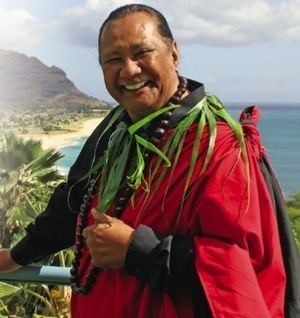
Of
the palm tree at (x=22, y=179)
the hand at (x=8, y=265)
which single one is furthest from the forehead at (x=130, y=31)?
the palm tree at (x=22, y=179)

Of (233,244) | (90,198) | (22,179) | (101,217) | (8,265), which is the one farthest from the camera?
(22,179)

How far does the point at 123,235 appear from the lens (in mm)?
1284

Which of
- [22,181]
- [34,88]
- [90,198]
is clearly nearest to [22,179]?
[22,181]

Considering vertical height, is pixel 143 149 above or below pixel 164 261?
above

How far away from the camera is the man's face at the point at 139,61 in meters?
1.36

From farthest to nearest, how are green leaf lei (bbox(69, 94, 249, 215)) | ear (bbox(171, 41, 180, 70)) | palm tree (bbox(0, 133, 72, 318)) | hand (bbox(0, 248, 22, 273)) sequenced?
1. palm tree (bbox(0, 133, 72, 318))
2. hand (bbox(0, 248, 22, 273))
3. ear (bbox(171, 41, 180, 70))
4. green leaf lei (bbox(69, 94, 249, 215))

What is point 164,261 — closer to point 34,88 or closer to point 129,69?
point 129,69

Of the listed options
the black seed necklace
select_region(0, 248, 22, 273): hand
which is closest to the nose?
the black seed necklace

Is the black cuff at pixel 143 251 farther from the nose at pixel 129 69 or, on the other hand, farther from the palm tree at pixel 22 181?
the palm tree at pixel 22 181

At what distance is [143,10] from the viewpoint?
4.61ft

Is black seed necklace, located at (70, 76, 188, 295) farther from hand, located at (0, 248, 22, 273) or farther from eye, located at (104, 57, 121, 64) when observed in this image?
hand, located at (0, 248, 22, 273)

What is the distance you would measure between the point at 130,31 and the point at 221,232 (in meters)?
0.47

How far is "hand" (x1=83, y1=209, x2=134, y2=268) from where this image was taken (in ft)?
4.21

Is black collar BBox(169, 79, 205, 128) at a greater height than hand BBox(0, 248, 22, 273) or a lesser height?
greater
